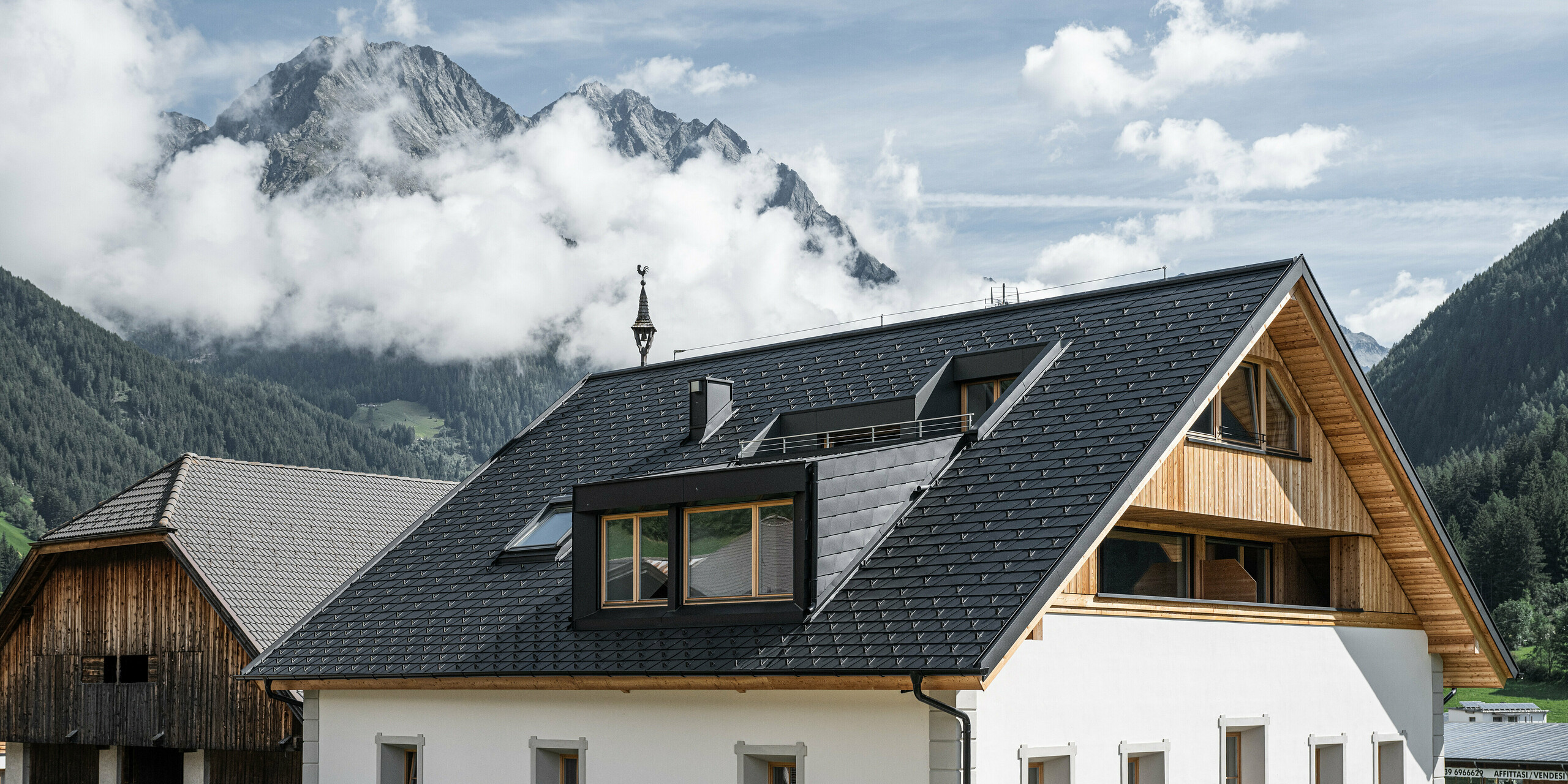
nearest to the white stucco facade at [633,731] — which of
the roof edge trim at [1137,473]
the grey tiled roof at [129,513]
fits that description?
the roof edge trim at [1137,473]

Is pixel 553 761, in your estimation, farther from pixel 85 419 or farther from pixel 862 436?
pixel 85 419

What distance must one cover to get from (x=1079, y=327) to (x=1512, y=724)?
35.8 metres

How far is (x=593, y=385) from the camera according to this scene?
86.8 feet

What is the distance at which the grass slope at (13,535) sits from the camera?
163000 mm

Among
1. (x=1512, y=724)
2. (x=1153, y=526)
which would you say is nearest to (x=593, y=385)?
(x=1153, y=526)

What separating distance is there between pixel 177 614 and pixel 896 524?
1829 cm

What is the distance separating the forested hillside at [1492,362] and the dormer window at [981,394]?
494ft

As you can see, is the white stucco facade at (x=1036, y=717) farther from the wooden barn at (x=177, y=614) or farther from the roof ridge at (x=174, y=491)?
the roof ridge at (x=174, y=491)

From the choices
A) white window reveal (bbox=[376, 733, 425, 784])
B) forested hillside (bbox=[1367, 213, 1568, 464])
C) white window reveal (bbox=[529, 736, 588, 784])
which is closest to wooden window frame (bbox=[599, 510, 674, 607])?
white window reveal (bbox=[529, 736, 588, 784])

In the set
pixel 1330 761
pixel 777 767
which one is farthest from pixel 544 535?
pixel 1330 761

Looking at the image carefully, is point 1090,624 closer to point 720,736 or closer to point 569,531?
point 720,736

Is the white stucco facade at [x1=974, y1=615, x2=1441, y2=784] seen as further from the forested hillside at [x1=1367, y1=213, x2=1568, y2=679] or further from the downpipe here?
the forested hillside at [x1=1367, y1=213, x2=1568, y2=679]

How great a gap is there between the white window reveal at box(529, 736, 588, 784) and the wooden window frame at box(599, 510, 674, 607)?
181cm

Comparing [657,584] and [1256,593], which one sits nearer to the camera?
[657,584]
